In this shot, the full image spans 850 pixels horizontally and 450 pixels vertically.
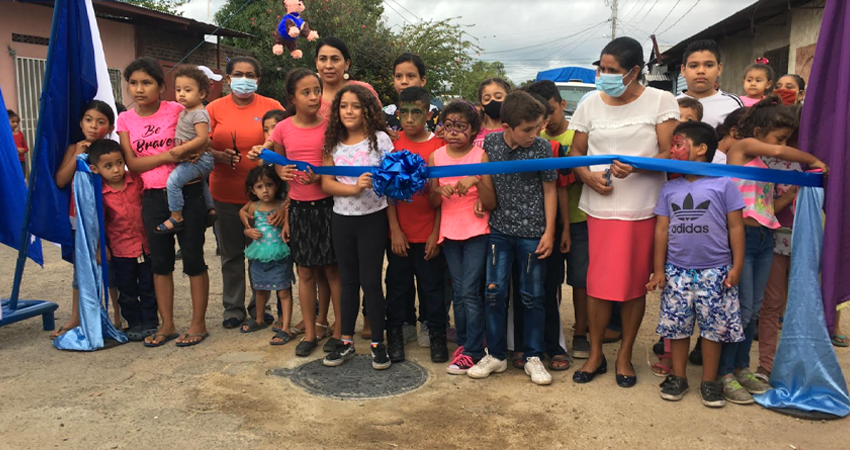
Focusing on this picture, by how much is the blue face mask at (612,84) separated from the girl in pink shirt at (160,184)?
9.23 feet

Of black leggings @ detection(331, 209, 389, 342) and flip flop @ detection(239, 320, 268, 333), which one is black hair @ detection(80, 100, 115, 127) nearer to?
flip flop @ detection(239, 320, 268, 333)

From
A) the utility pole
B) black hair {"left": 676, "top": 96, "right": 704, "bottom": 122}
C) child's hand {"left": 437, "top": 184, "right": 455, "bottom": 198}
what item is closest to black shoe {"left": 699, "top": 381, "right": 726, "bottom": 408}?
black hair {"left": 676, "top": 96, "right": 704, "bottom": 122}

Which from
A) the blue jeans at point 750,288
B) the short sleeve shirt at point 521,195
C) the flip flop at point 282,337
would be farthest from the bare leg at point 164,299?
the blue jeans at point 750,288

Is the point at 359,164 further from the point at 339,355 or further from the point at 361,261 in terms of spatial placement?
the point at 339,355

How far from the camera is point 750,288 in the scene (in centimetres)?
379

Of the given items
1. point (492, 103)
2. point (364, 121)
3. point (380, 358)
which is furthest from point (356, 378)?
point (492, 103)

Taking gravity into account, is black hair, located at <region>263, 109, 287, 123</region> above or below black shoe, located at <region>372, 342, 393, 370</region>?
above

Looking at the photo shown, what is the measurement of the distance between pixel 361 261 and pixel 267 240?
3.43 feet

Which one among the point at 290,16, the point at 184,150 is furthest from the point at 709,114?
the point at 290,16

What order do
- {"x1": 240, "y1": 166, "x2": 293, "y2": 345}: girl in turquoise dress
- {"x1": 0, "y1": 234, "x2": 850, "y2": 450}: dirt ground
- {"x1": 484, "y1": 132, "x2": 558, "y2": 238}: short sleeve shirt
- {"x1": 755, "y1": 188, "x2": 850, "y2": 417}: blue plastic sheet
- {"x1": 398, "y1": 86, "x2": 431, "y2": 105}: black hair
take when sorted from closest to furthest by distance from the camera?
{"x1": 0, "y1": 234, "x2": 850, "y2": 450}: dirt ground
{"x1": 755, "y1": 188, "x2": 850, "y2": 417}: blue plastic sheet
{"x1": 484, "y1": 132, "x2": 558, "y2": 238}: short sleeve shirt
{"x1": 398, "y1": 86, "x2": 431, "y2": 105}: black hair
{"x1": 240, "y1": 166, "x2": 293, "y2": 345}: girl in turquoise dress

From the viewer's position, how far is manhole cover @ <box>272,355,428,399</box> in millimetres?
3930

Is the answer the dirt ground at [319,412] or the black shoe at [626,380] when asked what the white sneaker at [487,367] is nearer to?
the dirt ground at [319,412]

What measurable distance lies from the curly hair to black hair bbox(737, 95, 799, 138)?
2.22m

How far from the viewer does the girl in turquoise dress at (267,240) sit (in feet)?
16.3
